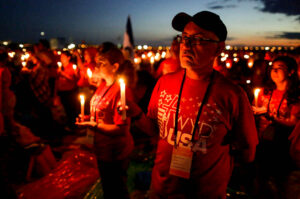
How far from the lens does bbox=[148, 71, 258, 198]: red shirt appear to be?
184cm

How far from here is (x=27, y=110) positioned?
941 centimetres

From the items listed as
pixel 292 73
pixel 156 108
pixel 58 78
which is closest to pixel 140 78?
pixel 58 78

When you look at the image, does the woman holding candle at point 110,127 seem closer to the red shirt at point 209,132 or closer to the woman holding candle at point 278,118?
the red shirt at point 209,132

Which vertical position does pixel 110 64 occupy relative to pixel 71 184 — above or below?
above

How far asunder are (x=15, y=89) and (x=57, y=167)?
23.0ft

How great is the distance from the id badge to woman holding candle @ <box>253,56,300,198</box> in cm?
196

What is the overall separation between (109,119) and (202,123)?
1.41 meters

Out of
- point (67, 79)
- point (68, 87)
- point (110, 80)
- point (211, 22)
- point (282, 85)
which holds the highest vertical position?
point (211, 22)

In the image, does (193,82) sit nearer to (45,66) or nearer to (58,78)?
(45,66)

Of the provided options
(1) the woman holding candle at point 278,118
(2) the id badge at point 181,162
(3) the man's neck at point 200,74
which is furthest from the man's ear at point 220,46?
(1) the woman holding candle at point 278,118

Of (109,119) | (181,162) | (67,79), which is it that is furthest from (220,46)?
(67,79)

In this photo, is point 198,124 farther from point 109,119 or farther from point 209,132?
point 109,119

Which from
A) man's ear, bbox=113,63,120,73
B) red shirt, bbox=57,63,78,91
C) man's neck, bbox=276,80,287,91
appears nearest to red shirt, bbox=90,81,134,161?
man's ear, bbox=113,63,120,73

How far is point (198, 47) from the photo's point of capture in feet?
6.16
